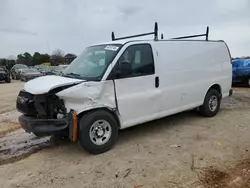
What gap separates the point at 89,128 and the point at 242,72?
11522 mm

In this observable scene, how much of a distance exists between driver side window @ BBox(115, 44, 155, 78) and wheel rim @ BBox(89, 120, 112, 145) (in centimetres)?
93

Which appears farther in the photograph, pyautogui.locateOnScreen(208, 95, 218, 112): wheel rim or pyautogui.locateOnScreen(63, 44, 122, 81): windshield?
pyautogui.locateOnScreen(208, 95, 218, 112): wheel rim

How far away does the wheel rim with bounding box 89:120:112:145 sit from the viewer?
4.49 metres

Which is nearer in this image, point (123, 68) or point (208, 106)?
point (123, 68)

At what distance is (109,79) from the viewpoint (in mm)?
4609

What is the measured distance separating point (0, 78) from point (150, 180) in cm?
2410

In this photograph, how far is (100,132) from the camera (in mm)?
4602

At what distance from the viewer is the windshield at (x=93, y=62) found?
4.70 metres

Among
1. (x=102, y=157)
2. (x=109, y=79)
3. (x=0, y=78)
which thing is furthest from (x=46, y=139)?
(x=0, y=78)

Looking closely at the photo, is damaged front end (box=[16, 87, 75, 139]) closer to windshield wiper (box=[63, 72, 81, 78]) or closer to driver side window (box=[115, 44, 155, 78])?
windshield wiper (box=[63, 72, 81, 78])

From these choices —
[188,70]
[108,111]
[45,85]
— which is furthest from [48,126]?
[188,70]

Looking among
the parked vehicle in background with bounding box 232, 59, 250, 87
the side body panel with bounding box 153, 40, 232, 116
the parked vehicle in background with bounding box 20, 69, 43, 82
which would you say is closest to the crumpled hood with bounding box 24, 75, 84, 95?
the side body panel with bounding box 153, 40, 232, 116

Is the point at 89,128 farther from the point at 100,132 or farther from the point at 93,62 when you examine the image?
the point at 93,62

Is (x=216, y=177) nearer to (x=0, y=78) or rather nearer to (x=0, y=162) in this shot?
(x=0, y=162)
